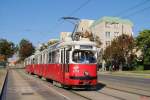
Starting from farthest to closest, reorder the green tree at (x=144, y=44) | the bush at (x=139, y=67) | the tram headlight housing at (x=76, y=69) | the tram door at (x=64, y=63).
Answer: the bush at (x=139, y=67)
the green tree at (x=144, y=44)
the tram door at (x=64, y=63)
the tram headlight housing at (x=76, y=69)

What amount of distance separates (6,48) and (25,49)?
9.61 m

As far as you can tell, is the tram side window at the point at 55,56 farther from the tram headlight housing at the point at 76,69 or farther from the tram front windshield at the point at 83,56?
the tram headlight housing at the point at 76,69

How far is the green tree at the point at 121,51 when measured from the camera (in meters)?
83.6

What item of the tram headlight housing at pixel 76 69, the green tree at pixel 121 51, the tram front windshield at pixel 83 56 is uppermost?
the green tree at pixel 121 51

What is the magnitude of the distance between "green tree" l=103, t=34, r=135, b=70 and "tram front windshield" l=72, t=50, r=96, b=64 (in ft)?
200

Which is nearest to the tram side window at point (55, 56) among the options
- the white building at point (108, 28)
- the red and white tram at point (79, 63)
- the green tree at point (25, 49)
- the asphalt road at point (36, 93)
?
the asphalt road at point (36, 93)

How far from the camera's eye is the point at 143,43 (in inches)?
3381

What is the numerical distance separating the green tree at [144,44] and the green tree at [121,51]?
2436mm

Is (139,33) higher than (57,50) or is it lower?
higher

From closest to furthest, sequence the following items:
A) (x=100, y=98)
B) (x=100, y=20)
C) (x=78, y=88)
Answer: (x=100, y=98) → (x=78, y=88) → (x=100, y=20)

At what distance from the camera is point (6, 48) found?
126562 mm

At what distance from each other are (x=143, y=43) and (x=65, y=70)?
213 feet

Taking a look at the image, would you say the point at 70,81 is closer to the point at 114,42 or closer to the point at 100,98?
the point at 100,98

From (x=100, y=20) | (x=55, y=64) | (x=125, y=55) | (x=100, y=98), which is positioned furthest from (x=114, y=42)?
(x=100, y=98)
